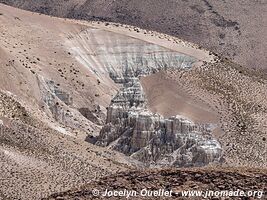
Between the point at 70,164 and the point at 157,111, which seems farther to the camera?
the point at 157,111

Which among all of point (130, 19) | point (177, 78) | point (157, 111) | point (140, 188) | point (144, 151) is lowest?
point (140, 188)

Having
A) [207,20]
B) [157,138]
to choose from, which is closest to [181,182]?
[157,138]

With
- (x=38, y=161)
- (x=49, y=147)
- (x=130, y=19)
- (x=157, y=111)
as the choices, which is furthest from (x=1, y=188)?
(x=130, y=19)

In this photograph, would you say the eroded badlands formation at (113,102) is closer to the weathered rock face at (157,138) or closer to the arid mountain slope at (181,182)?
the weathered rock face at (157,138)

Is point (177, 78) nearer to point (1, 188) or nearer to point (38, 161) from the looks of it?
point (38, 161)

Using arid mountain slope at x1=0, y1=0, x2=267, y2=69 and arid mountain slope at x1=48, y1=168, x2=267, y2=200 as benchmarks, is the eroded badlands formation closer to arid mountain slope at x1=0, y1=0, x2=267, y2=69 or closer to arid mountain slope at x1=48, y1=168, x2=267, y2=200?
arid mountain slope at x1=48, y1=168, x2=267, y2=200

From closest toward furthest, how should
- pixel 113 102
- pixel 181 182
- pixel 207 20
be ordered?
1. pixel 181 182
2. pixel 113 102
3. pixel 207 20
